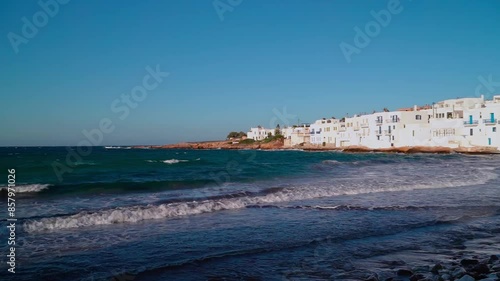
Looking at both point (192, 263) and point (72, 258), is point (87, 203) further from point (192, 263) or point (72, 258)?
point (192, 263)

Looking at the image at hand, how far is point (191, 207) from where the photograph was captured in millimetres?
13352

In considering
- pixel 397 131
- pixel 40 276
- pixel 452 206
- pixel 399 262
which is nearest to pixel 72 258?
pixel 40 276

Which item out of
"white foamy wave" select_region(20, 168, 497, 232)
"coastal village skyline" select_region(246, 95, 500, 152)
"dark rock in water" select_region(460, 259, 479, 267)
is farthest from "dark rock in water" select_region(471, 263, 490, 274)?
"coastal village skyline" select_region(246, 95, 500, 152)

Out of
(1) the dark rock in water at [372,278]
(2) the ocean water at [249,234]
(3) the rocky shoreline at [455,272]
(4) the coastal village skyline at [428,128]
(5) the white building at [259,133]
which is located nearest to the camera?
(3) the rocky shoreline at [455,272]

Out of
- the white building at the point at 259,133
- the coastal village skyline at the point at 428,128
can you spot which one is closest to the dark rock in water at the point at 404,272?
the coastal village skyline at the point at 428,128

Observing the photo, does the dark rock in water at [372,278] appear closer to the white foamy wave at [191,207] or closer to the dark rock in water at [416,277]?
the dark rock in water at [416,277]

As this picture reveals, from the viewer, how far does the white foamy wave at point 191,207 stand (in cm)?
1102

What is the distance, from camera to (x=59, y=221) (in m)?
11.0

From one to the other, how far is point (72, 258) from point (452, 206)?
12.3 meters

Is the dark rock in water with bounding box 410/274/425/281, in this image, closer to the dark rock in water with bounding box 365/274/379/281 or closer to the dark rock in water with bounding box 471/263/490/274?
the dark rock in water with bounding box 365/274/379/281

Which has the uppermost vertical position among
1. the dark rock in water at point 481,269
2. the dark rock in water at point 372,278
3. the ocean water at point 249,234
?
the dark rock in water at point 481,269

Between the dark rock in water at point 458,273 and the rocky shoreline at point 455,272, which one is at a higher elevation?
the dark rock in water at point 458,273

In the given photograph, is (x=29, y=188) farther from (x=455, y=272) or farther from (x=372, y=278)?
(x=455, y=272)

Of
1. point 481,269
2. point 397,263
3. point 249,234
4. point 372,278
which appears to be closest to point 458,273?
point 481,269
